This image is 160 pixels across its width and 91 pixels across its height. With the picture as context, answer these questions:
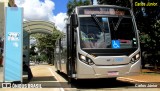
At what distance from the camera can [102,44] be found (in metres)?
15.0

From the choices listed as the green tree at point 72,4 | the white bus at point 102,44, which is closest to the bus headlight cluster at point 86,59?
the white bus at point 102,44

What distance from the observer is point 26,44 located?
2095 cm

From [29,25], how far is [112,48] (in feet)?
28.0

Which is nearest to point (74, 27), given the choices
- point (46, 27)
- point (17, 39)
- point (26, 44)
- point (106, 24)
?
point (106, 24)

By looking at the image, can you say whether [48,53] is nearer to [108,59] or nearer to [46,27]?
[46,27]

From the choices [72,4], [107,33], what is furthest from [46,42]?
[107,33]

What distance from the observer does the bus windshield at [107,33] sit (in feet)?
49.4

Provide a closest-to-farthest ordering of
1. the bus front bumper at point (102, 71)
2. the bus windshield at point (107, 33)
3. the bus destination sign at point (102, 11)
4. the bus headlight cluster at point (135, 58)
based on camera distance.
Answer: the bus front bumper at point (102, 71)
the bus windshield at point (107, 33)
the bus headlight cluster at point (135, 58)
the bus destination sign at point (102, 11)

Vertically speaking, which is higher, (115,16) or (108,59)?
(115,16)

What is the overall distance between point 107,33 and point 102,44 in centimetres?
55

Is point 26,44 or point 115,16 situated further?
point 26,44

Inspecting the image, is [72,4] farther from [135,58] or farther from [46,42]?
[135,58]

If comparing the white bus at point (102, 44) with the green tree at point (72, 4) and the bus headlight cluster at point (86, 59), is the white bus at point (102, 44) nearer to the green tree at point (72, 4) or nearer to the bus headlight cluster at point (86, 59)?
the bus headlight cluster at point (86, 59)

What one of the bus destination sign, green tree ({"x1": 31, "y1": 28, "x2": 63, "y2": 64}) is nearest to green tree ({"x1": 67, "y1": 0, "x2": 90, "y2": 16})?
green tree ({"x1": 31, "y1": 28, "x2": 63, "y2": 64})
